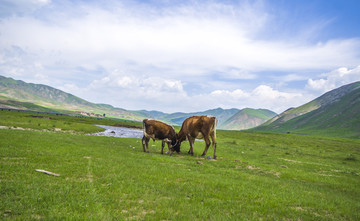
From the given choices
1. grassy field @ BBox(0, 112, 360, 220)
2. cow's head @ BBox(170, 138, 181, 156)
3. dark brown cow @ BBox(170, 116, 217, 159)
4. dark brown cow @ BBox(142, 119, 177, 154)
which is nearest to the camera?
grassy field @ BBox(0, 112, 360, 220)

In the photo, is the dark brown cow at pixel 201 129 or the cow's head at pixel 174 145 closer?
the dark brown cow at pixel 201 129

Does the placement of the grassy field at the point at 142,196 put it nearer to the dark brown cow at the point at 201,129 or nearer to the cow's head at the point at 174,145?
the dark brown cow at the point at 201,129

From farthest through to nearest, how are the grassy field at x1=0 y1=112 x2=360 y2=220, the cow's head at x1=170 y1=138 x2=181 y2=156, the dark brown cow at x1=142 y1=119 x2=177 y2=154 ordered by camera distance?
the cow's head at x1=170 y1=138 x2=181 y2=156 < the dark brown cow at x1=142 y1=119 x2=177 y2=154 < the grassy field at x1=0 y1=112 x2=360 y2=220

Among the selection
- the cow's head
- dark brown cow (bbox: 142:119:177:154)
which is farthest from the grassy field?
the cow's head

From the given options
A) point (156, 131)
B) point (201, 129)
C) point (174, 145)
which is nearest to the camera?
point (201, 129)

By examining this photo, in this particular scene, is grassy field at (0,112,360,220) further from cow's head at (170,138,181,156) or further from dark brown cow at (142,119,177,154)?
cow's head at (170,138,181,156)

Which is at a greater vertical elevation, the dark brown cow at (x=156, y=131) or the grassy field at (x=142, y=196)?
the dark brown cow at (x=156, y=131)

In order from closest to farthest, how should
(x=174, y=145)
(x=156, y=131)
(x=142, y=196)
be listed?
(x=142, y=196) < (x=156, y=131) < (x=174, y=145)

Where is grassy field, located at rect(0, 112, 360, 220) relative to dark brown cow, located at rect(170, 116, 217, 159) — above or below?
below

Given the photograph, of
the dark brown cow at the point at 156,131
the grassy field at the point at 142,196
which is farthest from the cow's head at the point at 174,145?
the grassy field at the point at 142,196

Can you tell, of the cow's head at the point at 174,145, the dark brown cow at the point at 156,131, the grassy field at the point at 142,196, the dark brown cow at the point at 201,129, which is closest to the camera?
the grassy field at the point at 142,196

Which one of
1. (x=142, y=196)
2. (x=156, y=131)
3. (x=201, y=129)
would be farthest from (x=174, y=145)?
(x=142, y=196)

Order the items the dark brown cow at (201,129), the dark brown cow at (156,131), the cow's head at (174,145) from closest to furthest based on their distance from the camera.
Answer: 1. the dark brown cow at (201,129)
2. the dark brown cow at (156,131)
3. the cow's head at (174,145)

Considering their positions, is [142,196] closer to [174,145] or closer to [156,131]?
[156,131]
